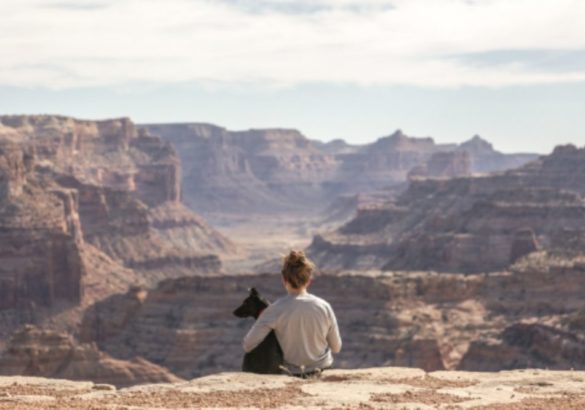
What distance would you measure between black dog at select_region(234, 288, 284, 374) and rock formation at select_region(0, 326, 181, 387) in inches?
2247

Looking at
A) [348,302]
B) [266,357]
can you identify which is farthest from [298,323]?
[348,302]

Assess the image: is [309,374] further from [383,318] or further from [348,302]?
[348,302]

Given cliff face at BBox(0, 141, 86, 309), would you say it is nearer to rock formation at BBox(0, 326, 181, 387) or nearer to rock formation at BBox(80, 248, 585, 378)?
rock formation at BBox(80, 248, 585, 378)

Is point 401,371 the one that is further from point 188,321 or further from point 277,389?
point 188,321

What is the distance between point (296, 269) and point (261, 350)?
2055mm

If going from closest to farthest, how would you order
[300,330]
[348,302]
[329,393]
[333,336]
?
1. [329,393]
2. [300,330]
3. [333,336]
4. [348,302]

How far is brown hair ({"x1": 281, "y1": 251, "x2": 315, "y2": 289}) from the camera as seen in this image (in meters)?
22.9

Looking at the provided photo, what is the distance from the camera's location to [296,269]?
23094mm

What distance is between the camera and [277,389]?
23.1 meters

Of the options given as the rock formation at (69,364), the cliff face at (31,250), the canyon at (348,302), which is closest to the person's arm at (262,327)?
the canyon at (348,302)

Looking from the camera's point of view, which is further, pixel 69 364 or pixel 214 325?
pixel 214 325

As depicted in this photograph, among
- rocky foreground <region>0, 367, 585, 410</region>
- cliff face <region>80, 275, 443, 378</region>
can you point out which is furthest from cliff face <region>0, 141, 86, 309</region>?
rocky foreground <region>0, 367, 585, 410</region>

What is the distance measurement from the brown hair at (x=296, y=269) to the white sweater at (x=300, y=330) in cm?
33

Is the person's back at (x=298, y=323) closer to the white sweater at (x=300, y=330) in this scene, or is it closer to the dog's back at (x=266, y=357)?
the white sweater at (x=300, y=330)
